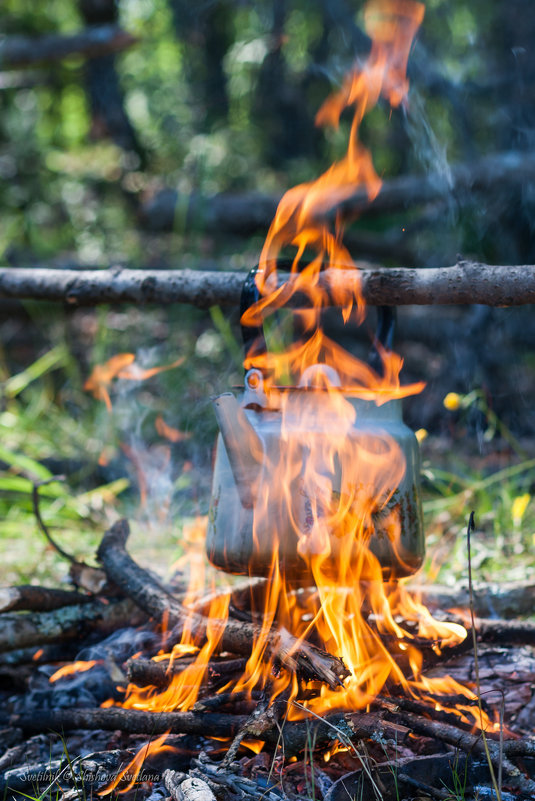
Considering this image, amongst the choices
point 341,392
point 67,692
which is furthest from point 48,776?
point 341,392

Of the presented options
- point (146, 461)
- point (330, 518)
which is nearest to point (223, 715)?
point (330, 518)

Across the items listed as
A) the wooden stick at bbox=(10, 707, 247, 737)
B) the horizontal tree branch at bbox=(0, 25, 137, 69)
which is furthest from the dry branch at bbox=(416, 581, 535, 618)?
the horizontal tree branch at bbox=(0, 25, 137, 69)

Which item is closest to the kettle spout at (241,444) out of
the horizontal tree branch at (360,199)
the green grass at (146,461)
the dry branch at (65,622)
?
the dry branch at (65,622)

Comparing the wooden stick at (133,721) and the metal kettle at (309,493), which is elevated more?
the metal kettle at (309,493)

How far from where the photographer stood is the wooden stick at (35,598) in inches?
78.1

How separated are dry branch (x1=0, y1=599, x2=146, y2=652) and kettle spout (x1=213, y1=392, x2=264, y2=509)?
0.79 metres

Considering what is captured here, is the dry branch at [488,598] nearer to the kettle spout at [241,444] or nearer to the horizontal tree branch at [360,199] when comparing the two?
the kettle spout at [241,444]

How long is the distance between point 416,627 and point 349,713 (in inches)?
18.1

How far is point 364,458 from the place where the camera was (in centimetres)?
154

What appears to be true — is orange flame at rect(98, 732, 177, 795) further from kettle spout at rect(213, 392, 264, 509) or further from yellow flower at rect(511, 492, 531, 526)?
yellow flower at rect(511, 492, 531, 526)

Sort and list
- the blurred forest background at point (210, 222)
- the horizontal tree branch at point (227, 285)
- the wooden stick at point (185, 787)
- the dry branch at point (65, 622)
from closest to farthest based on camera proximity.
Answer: the wooden stick at point (185, 787) < the horizontal tree branch at point (227, 285) < the dry branch at point (65, 622) < the blurred forest background at point (210, 222)

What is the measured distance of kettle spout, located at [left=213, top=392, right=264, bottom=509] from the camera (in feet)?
5.05

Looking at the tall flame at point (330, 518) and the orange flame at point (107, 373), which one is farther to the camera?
the orange flame at point (107, 373)

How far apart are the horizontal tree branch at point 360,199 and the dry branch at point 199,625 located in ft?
13.0
